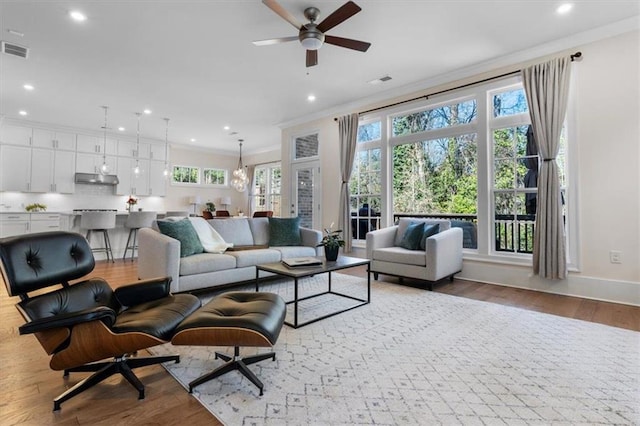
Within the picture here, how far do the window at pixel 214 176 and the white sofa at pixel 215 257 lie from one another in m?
5.97

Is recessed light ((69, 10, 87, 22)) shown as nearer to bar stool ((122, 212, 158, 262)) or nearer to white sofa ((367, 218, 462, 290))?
bar stool ((122, 212, 158, 262))

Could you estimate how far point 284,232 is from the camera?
4523 millimetres

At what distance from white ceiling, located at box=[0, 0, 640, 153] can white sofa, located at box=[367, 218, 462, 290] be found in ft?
7.47

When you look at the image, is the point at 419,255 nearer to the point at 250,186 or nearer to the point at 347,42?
the point at 347,42

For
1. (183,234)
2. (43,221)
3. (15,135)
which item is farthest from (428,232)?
(15,135)

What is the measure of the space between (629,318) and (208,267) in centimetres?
406

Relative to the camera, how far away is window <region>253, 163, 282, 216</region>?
9613 mm

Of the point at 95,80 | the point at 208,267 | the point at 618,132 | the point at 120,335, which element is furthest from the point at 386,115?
the point at 120,335

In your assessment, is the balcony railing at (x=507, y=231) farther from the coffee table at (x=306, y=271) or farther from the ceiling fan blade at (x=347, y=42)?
the ceiling fan blade at (x=347, y=42)

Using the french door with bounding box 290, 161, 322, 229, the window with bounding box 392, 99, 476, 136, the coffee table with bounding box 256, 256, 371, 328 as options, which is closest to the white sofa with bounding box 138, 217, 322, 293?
the coffee table with bounding box 256, 256, 371, 328

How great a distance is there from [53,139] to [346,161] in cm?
670

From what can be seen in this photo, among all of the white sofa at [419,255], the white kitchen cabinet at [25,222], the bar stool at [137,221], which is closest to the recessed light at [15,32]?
the bar stool at [137,221]

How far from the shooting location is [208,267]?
3369mm

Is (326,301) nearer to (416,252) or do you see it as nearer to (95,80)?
(416,252)
